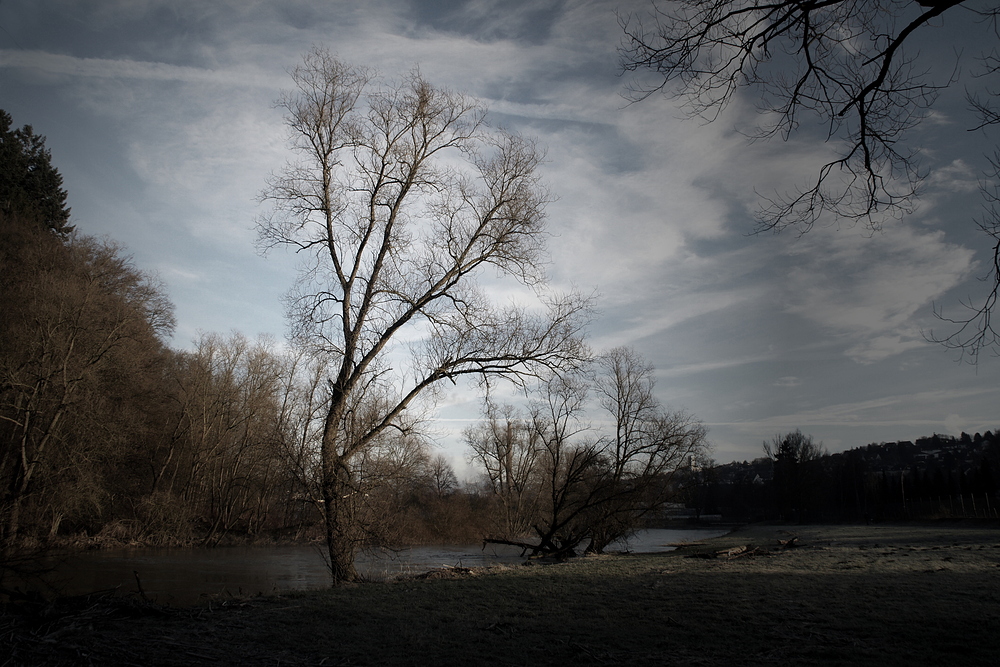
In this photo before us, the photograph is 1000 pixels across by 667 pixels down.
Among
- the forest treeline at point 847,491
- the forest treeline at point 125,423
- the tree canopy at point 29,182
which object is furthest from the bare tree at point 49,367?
the forest treeline at point 847,491

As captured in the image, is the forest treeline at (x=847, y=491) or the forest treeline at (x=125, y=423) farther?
the forest treeline at (x=847, y=491)

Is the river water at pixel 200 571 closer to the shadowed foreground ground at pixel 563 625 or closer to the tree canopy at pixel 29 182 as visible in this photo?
the shadowed foreground ground at pixel 563 625

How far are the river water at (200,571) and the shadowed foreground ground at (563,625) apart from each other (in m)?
3.08

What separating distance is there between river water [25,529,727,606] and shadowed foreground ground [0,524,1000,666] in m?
3.08

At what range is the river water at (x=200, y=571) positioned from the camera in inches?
456

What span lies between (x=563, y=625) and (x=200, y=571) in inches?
557

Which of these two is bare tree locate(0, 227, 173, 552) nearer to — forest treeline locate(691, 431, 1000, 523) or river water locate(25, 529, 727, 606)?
river water locate(25, 529, 727, 606)

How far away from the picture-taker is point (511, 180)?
1259 cm

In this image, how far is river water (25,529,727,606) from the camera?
1159 centimetres

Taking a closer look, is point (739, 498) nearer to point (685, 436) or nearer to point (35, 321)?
point (685, 436)

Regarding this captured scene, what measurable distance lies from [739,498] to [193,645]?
9256 centimetres

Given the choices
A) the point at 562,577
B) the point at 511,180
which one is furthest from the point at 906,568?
the point at 511,180

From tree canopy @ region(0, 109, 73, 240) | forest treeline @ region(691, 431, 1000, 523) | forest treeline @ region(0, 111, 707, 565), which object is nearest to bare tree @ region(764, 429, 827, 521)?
forest treeline @ region(691, 431, 1000, 523)

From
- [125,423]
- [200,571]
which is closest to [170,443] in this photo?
[125,423]
